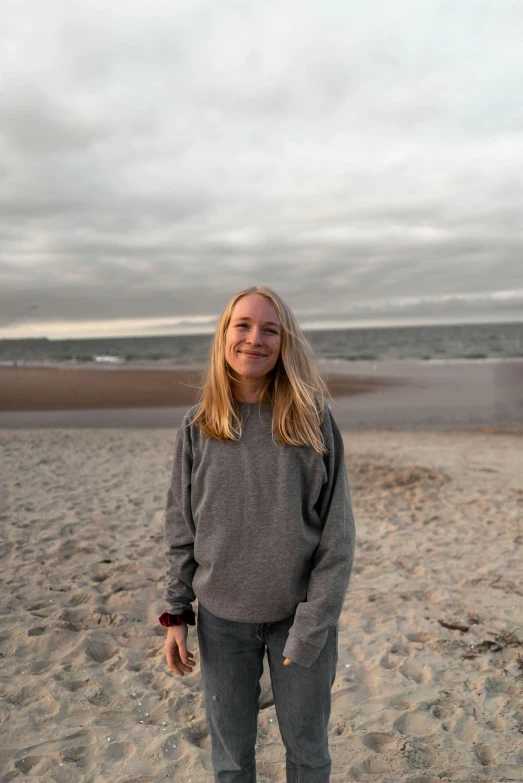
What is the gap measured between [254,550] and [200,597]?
0.28 m

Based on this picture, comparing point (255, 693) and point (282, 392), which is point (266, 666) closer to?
point (255, 693)

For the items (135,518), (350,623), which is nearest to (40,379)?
(135,518)

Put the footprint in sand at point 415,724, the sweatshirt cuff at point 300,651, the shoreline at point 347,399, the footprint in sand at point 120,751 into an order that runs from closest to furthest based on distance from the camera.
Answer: the sweatshirt cuff at point 300,651 < the footprint in sand at point 120,751 < the footprint in sand at point 415,724 < the shoreline at point 347,399

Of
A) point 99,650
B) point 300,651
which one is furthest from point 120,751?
point 300,651

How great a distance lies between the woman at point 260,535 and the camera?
6.17ft

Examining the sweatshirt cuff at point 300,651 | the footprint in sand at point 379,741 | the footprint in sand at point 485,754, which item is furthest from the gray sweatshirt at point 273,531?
the footprint in sand at point 485,754

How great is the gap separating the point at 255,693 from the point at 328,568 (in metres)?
0.56

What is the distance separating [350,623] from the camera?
4.27 meters

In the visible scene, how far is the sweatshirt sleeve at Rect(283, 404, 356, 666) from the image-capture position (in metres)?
1.81

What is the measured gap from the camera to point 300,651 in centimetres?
181

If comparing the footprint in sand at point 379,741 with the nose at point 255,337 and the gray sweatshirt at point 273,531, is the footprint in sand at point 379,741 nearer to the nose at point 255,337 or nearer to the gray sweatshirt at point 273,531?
the gray sweatshirt at point 273,531

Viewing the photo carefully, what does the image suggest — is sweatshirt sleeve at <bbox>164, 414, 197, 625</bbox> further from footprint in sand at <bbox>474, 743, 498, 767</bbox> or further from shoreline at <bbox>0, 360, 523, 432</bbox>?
shoreline at <bbox>0, 360, 523, 432</bbox>

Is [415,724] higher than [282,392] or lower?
lower

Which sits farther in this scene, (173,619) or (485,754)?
(485,754)
